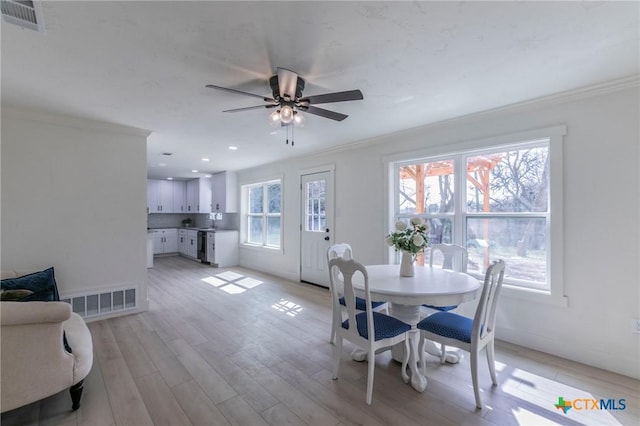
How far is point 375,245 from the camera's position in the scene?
418 cm

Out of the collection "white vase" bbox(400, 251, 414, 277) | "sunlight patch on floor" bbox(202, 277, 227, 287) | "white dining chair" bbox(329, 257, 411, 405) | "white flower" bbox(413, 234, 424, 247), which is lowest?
"sunlight patch on floor" bbox(202, 277, 227, 287)

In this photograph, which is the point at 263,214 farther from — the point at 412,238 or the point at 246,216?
the point at 412,238

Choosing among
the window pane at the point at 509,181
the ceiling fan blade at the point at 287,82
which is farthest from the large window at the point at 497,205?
the ceiling fan blade at the point at 287,82

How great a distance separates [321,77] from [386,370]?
2540 mm

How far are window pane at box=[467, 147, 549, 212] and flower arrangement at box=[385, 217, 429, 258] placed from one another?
1.13 m

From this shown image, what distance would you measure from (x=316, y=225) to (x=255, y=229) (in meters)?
2.40

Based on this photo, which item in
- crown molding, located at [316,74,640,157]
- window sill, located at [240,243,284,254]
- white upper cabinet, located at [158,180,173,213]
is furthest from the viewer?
white upper cabinet, located at [158,180,173,213]

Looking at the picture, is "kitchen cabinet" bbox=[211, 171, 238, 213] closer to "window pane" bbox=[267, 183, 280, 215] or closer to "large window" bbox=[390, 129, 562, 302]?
"window pane" bbox=[267, 183, 280, 215]

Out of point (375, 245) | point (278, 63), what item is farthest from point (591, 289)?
point (278, 63)

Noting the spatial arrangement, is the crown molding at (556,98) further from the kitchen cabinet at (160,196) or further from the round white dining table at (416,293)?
the kitchen cabinet at (160,196)

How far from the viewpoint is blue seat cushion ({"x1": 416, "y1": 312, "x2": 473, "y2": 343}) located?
206cm

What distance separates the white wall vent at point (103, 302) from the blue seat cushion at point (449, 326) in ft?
12.0

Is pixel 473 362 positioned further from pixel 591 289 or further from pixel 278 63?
pixel 278 63

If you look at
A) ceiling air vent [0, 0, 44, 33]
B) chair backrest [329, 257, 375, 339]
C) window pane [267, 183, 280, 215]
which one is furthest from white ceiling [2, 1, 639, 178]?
window pane [267, 183, 280, 215]
